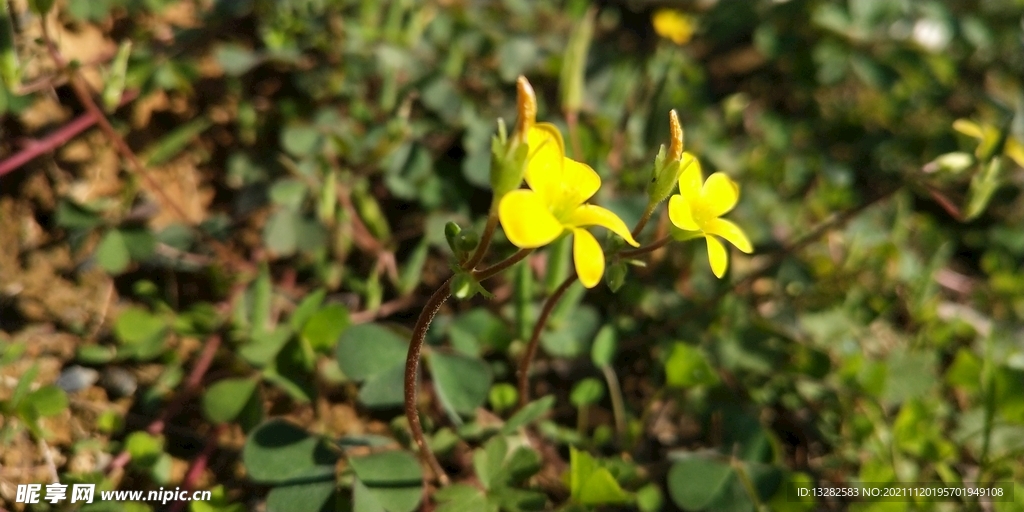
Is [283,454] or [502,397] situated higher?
[283,454]

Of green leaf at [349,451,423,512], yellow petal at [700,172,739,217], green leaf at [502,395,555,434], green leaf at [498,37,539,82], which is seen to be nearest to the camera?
yellow petal at [700,172,739,217]

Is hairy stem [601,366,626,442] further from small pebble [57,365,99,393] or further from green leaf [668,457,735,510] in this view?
small pebble [57,365,99,393]

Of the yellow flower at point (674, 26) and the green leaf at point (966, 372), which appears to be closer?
the green leaf at point (966, 372)

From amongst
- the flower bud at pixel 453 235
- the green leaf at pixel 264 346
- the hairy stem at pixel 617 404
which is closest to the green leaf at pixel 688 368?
the hairy stem at pixel 617 404

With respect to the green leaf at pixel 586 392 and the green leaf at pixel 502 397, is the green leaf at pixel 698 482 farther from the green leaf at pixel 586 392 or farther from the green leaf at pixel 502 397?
the green leaf at pixel 502 397

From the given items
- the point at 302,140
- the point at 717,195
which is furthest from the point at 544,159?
the point at 302,140

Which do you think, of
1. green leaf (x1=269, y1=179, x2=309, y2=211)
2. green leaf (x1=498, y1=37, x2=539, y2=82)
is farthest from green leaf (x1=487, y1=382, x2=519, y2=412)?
green leaf (x1=498, y1=37, x2=539, y2=82)

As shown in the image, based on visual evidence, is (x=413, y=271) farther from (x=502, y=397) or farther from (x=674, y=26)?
(x=674, y=26)
